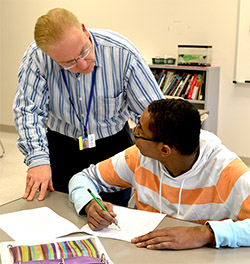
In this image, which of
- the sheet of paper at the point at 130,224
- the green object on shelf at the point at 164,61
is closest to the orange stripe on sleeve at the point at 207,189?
the sheet of paper at the point at 130,224

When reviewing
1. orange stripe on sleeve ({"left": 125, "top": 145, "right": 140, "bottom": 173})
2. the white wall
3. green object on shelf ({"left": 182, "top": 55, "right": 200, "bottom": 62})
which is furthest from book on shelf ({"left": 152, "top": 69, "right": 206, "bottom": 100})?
orange stripe on sleeve ({"left": 125, "top": 145, "right": 140, "bottom": 173})

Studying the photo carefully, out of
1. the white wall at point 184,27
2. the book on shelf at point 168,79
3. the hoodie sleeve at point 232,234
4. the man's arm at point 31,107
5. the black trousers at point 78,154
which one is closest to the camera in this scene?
the hoodie sleeve at point 232,234

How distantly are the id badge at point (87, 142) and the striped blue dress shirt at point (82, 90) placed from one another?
47 mm

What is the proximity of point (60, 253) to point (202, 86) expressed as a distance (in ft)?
12.4

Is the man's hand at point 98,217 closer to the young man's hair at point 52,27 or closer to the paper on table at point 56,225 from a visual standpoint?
the paper on table at point 56,225

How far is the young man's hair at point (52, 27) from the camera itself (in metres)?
1.65

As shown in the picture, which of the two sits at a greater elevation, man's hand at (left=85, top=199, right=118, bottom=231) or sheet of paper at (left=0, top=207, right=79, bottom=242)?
man's hand at (left=85, top=199, right=118, bottom=231)

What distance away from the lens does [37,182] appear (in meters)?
1.81

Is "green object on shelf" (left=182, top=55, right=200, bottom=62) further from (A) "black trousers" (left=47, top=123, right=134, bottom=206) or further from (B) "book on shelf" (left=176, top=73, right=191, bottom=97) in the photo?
(A) "black trousers" (left=47, top=123, right=134, bottom=206)

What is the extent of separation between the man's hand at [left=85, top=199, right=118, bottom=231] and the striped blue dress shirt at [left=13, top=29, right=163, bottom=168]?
43 centimetres

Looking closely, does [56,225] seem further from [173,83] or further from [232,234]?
[173,83]

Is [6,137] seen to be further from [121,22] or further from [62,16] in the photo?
[62,16]

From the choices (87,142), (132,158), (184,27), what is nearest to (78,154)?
(87,142)

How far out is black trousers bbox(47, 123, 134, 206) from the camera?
83.5 inches
